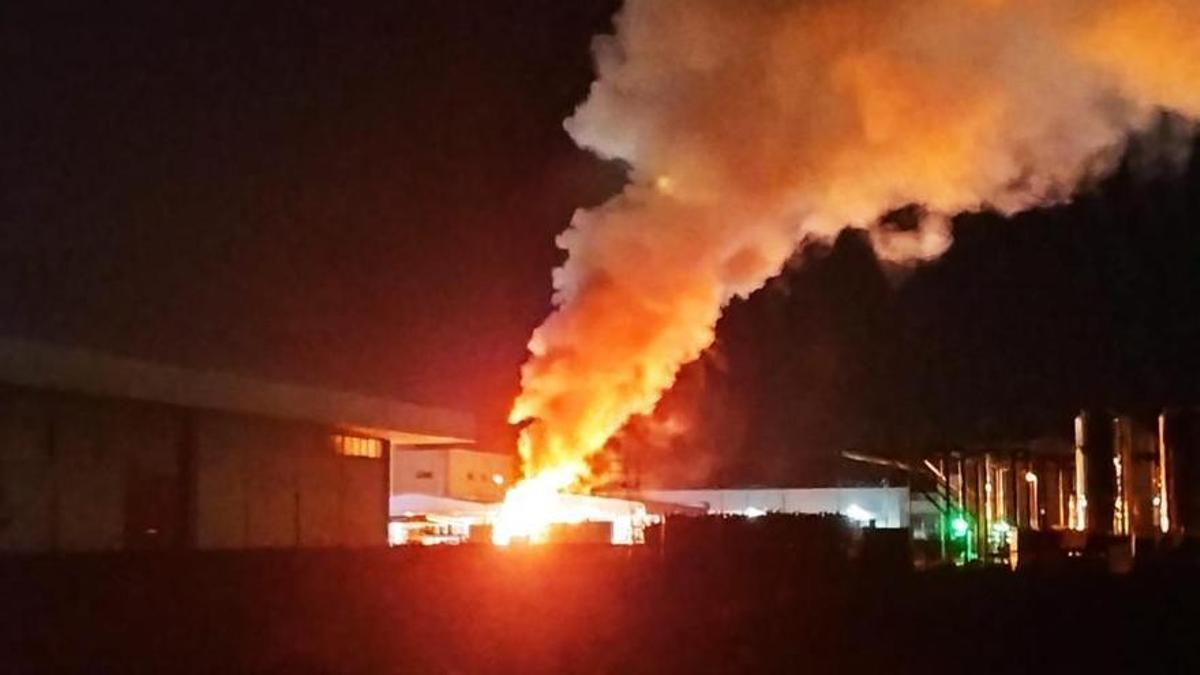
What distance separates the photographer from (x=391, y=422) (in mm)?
29641

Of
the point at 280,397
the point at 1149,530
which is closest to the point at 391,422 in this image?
the point at 280,397

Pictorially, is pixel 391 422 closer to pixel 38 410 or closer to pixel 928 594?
pixel 38 410

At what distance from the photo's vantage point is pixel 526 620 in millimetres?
15484

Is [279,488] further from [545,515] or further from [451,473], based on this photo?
[451,473]

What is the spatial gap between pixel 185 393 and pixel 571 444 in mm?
6371

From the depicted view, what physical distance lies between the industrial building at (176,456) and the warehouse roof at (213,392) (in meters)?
0.02

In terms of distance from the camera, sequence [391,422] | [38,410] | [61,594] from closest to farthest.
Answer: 1. [61,594]
2. [38,410]
3. [391,422]

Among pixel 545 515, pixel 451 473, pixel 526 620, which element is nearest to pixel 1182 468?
pixel 545 515

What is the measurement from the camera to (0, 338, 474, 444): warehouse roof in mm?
20641

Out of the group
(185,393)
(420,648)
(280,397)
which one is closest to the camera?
(420,648)

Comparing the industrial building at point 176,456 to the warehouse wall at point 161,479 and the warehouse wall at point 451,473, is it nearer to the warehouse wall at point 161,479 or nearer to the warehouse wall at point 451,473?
the warehouse wall at point 161,479

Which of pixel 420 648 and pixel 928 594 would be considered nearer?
pixel 420 648

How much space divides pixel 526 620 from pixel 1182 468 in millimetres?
10821

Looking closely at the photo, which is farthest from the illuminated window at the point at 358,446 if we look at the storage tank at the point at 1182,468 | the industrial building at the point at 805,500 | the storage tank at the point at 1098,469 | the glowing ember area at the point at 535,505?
the industrial building at the point at 805,500
